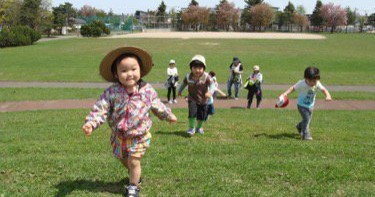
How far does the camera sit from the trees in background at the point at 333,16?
121m

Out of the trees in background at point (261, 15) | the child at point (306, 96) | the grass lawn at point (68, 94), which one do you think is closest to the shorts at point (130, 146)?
the child at point (306, 96)

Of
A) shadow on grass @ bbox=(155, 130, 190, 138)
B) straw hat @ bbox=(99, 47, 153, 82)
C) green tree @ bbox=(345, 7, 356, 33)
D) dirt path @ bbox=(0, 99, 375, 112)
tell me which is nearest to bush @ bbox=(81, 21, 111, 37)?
dirt path @ bbox=(0, 99, 375, 112)

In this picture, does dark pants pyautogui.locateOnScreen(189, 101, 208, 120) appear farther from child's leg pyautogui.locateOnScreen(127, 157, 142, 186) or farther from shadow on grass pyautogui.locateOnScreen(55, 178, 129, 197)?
child's leg pyautogui.locateOnScreen(127, 157, 142, 186)

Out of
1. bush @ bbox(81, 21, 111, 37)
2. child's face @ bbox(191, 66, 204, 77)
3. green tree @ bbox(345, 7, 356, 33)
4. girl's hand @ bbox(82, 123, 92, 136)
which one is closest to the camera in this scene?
girl's hand @ bbox(82, 123, 92, 136)

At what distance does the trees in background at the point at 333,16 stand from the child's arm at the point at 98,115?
4888 inches

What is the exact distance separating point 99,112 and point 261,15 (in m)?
118

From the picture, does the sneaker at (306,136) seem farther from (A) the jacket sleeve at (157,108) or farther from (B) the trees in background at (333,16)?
(B) the trees in background at (333,16)

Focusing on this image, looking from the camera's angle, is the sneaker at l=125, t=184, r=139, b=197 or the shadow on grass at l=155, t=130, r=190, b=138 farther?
the shadow on grass at l=155, t=130, r=190, b=138

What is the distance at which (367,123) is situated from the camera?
1052cm

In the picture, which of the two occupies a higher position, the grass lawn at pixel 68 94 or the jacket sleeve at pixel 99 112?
the jacket sleeve at pixel 99 112

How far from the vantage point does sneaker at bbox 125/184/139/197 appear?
4.13 m

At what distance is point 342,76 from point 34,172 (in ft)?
67.2

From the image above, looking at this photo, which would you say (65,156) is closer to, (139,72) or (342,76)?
(139,72)

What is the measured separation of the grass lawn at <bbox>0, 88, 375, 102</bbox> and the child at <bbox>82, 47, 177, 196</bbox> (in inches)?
462
